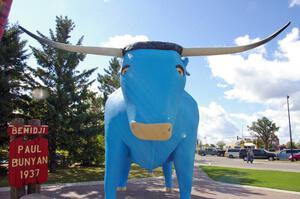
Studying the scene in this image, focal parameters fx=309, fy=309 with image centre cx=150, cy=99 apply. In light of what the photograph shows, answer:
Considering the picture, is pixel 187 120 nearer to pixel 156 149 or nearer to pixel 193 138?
pixel 193 138

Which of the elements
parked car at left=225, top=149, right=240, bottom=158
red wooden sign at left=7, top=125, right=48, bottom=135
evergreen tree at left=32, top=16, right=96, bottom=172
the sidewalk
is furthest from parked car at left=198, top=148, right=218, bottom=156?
red wooden sign at left=7, top=125, right=48, bottom=135

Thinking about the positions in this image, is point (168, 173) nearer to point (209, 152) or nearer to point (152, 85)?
point (152, 85)

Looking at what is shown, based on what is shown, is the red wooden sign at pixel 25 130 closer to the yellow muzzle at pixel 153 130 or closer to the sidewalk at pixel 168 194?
the sidewalk at pixel 168 194

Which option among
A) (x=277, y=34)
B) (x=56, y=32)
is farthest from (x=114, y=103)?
(x=56, y=32)

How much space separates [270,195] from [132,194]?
4.16 m

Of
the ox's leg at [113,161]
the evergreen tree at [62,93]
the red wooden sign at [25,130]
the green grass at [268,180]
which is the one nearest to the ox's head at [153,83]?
the ox's leg at [113,161]

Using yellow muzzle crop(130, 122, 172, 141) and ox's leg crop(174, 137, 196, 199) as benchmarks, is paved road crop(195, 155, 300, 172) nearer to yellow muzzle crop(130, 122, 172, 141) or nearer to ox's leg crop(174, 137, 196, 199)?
ox's leg crop(174, 137, 196, 199)

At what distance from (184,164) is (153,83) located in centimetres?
178

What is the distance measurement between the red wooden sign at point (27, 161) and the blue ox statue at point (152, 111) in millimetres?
2387

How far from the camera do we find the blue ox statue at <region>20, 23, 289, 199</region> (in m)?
3.70

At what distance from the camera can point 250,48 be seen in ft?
14.4

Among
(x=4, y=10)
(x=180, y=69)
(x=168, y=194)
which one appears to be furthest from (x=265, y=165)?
(x=4, y=10)

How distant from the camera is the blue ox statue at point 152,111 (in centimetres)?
370

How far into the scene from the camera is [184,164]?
16.4 feet
